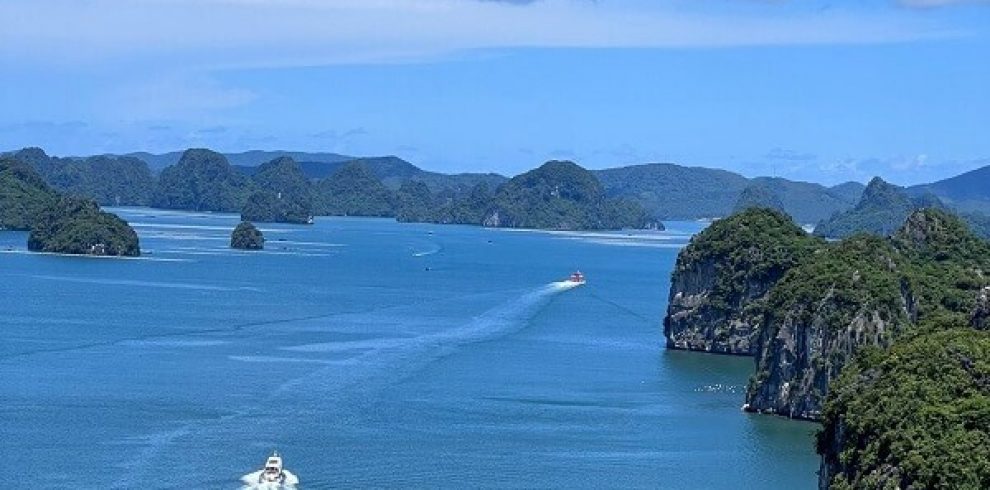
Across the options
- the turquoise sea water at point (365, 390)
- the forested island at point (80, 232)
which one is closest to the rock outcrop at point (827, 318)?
the turquoise sea water at point (365, 390)

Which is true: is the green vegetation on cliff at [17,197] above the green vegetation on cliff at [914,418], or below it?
above

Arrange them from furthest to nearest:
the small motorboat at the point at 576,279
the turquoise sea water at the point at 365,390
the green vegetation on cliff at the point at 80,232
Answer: the green vegetation on cliff at the point at 80,232
the small motorboat at the point at 576,279
the turquoise sea water at the point at 365,390

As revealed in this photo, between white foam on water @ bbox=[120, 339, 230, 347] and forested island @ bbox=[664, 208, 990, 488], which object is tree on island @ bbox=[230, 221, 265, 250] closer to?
forested island @ bbox=[664, 208, 990, 488]

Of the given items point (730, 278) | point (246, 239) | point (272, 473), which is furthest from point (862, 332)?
point (246, 239)

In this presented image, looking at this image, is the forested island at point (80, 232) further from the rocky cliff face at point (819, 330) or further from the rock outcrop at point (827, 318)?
the rocky cliff face at point (819, 330)

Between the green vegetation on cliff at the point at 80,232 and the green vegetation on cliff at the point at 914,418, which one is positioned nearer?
the green vegetation on cliff at the point at 914,418
